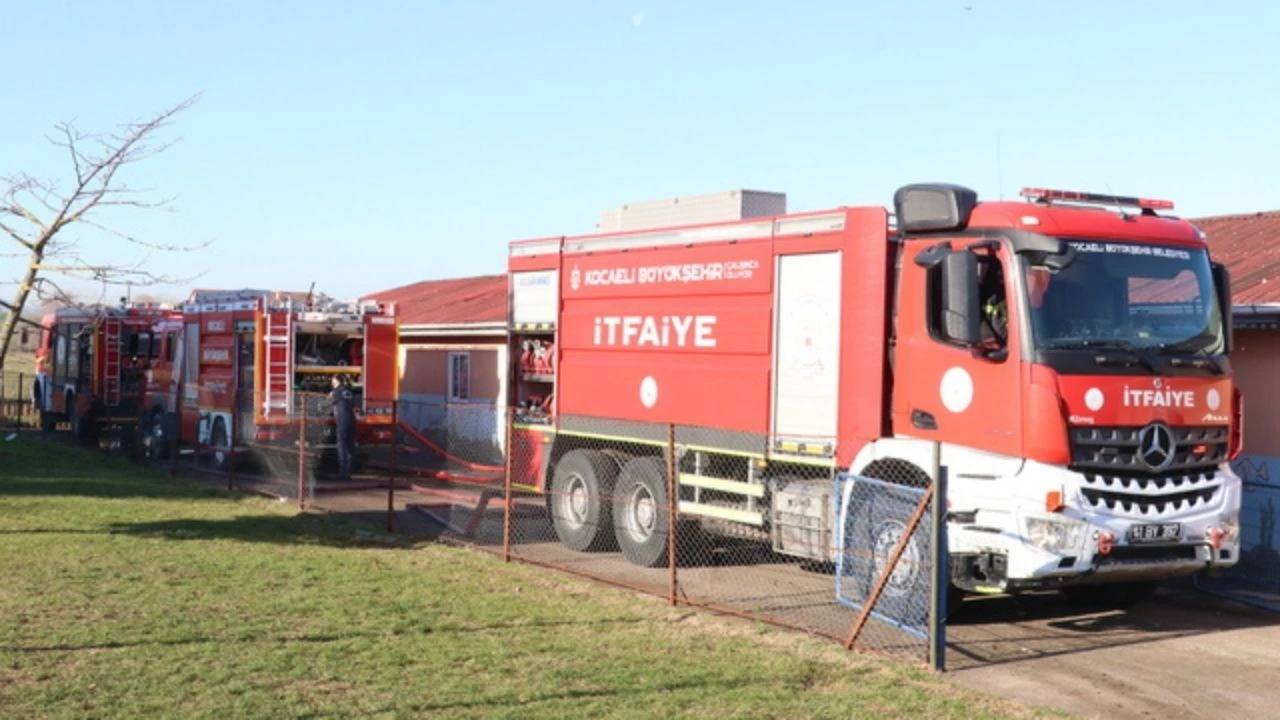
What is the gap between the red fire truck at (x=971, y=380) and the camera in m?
9.95

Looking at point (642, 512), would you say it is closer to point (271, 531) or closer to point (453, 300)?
point (271, 531)

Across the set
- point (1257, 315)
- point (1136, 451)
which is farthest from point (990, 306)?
point (1257, 315)

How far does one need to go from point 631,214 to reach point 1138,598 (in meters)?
6.62

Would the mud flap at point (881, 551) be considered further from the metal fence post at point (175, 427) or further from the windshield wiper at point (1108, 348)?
the metal fence post at point (175, 427)

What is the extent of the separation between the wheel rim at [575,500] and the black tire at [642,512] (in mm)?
483

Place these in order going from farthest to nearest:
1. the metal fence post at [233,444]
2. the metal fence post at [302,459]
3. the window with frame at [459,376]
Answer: the window with frame at [459,376] → the metal fence post at [233,444] → the metal fence post at [302,459]

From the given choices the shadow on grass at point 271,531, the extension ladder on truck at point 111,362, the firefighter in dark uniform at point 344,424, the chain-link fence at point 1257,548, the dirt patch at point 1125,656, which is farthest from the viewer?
the extension ladder on truck at point 111,362

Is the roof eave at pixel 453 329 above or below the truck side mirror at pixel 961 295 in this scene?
above

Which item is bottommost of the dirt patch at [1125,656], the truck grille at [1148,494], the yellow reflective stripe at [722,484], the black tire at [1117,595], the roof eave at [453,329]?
the dirt patch at [1125,656]

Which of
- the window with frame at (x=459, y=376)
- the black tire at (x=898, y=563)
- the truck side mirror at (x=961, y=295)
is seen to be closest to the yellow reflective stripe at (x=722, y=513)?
the black tire at (x=898, y=563)

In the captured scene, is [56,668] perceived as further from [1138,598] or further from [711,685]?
[1138,598]

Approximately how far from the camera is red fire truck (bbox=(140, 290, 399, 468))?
21906 mm

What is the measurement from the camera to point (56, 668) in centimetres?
881

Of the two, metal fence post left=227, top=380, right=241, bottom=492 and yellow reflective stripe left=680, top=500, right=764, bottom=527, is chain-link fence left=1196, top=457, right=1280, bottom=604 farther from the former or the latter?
metal fence post left=227, top=380, right=241, bottom=492
